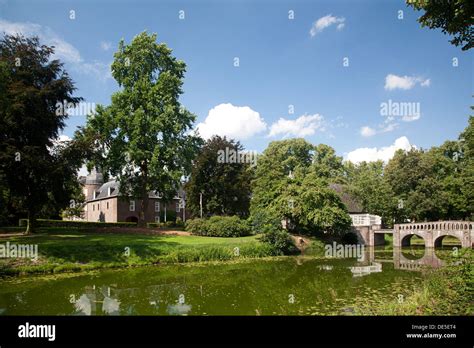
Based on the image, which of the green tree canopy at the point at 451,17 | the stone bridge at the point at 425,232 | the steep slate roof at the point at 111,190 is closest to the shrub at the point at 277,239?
the stone bridge at the point at 425,232

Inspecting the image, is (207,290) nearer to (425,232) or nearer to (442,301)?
(442,301)

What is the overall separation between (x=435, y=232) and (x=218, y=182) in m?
22.9

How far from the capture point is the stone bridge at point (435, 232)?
31281mm

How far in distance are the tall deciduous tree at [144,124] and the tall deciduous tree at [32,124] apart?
545 cm

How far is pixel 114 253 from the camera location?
20.0 m

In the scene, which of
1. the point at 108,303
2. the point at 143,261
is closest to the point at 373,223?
the point at 143,261

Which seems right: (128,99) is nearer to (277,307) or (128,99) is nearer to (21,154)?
(21,154)

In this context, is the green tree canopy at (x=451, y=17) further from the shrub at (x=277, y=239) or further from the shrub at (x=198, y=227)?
the shrub at (x=198, y=227)

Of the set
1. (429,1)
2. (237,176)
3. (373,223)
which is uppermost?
(429,1)

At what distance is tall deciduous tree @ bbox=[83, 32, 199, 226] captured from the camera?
99.1ft

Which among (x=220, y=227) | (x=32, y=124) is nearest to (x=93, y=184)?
(x=220, y=227)

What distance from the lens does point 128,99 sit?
30797 mm
